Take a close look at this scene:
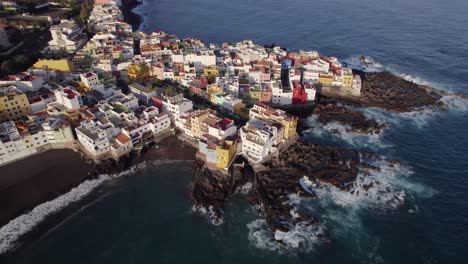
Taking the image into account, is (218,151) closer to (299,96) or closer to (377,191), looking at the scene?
(377,191)

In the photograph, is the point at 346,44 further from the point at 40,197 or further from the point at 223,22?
the point at 40,197

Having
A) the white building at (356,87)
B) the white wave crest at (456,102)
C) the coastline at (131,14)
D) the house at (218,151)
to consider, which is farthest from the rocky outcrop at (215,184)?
the coastline at (131,14)

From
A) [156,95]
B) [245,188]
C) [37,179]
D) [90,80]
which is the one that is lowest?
[245,188]

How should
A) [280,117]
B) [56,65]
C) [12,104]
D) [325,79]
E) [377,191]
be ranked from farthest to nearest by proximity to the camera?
[325,79]
[56,65]
[12,104]
[280,117]
[377,191]

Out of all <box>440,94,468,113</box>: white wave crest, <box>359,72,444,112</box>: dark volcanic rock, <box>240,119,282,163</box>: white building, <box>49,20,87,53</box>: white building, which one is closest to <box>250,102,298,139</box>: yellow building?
<box>240,119,282,163</box>: white building

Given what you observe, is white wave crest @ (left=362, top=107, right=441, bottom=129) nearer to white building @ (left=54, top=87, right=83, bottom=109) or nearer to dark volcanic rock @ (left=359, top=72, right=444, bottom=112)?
dark volcanic rock @ (left=359, top=72, right=444, bottom=112)

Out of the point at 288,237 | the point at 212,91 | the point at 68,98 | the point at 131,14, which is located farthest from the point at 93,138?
the point at 131,14

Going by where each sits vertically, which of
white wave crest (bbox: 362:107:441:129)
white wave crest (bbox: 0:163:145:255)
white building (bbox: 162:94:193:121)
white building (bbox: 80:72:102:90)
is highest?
white building (bbox: 80:72:102:90)
